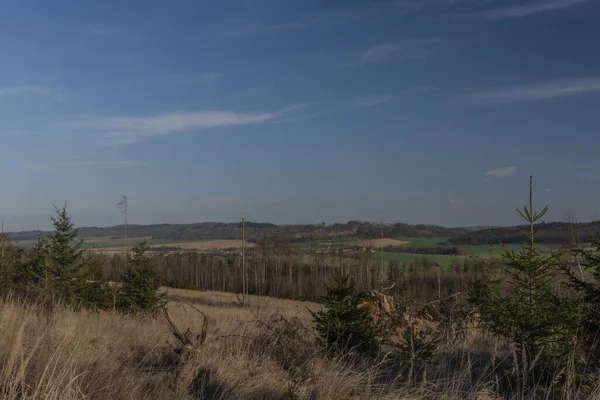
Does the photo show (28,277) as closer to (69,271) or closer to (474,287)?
(69,271)

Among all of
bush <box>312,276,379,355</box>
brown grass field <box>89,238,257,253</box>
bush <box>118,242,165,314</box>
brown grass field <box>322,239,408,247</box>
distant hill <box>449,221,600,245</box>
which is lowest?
brown grass field <box>89,238,257,253</box>

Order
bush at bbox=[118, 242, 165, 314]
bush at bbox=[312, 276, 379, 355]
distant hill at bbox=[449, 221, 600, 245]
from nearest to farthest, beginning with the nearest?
distant hill at bbox=[449, 221, 600, 245] → bush at bbox=[312, 276, 379, 355] → bush at bbox=[118, 242, 165, 314]

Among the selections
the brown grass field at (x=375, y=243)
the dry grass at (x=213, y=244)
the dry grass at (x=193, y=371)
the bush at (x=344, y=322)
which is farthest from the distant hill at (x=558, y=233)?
the dry grass at (x=213, y=244)

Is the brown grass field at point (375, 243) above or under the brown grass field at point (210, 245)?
above

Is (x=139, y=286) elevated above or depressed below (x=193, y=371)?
below

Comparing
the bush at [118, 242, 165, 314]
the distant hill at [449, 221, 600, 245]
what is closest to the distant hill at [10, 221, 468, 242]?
the bush at [118, 242, 165, 314]

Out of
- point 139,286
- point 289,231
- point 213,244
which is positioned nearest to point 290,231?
point 289,231

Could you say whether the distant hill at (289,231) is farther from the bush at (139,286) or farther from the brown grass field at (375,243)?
the bush at (139,286)

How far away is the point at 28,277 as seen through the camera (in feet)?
Answer: 56.2

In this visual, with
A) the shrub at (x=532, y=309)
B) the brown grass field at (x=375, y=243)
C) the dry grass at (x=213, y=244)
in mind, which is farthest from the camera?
the dry grass at (x=213, y=244)

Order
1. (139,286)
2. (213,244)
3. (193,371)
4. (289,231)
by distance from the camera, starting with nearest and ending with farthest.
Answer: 1. (193,371)
2. (139,286)
3. (289,231)
4. (213,244)

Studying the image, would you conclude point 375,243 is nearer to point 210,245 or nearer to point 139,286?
point 210,245

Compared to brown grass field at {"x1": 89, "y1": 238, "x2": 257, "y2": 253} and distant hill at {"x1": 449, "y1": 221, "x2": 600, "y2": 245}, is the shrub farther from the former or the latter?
brown grass field at {"x1": 89, "y1": 238, "x2": 257, "y2": 253}

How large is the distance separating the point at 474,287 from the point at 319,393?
543 inches
